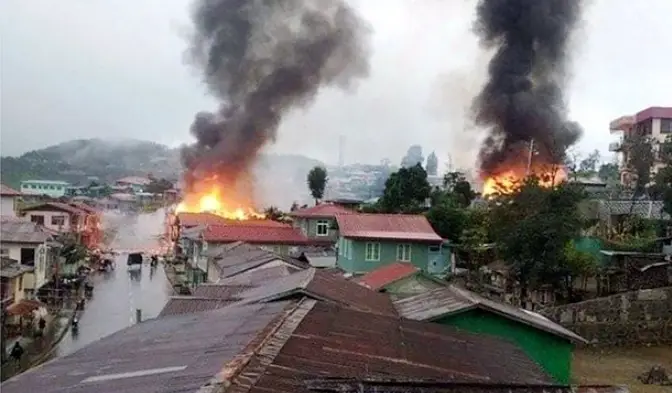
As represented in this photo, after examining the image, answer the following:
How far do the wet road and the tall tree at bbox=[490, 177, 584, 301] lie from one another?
443 inches

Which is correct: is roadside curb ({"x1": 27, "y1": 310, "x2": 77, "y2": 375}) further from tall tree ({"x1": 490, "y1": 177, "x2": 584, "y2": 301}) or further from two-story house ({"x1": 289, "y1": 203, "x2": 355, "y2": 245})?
tall tree ({"x1": 490, "y1": 177, "x2": 584, "y2": 301})

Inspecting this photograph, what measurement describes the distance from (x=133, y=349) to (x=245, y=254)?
662 inches

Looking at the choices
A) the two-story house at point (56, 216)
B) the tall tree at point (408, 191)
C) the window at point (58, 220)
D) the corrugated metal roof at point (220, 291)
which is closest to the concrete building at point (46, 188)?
the two-story house at point (56, 216)

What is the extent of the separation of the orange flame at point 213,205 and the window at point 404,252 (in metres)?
24.7

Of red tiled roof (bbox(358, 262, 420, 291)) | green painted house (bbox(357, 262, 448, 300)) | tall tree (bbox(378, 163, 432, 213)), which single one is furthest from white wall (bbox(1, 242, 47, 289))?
tall tree (bbox(378, 163, 432, 213))

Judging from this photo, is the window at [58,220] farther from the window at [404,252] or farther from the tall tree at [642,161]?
the tall tree at [642,161]

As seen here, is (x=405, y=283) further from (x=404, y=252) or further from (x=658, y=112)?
(x=658, y=112)

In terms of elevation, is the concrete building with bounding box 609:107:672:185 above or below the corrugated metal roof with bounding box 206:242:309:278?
above

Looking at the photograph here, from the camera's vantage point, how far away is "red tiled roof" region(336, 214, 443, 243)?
27828 millimetres

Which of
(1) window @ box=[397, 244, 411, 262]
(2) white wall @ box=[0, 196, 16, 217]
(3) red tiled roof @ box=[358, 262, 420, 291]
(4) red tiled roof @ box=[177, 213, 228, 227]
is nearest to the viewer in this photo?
(3) red tiled roof @ box=[358, 262, 420, 291]

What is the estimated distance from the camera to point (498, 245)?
84.3 feet

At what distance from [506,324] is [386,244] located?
52.9 ft

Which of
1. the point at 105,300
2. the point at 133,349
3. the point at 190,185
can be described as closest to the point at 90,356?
the point at 133,349

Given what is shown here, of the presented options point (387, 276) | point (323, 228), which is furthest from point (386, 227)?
point (387, 276)
